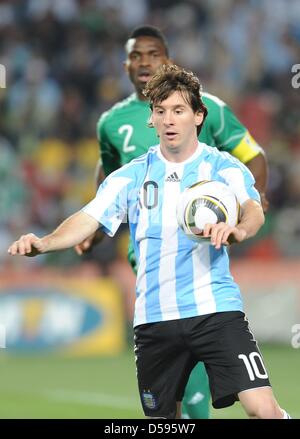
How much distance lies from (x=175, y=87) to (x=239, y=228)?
2.93 ft

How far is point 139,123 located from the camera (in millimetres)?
7711

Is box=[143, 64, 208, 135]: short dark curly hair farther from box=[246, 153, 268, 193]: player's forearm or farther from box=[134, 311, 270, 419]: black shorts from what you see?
box=[246, 153, 268, 193]: player's forearm

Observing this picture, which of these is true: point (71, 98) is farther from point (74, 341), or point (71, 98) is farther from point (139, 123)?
point (139, 123)

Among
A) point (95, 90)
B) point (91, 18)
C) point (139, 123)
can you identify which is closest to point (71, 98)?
point (95, 90)

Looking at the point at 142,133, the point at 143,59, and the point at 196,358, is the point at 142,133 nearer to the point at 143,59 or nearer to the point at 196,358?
the point at 143,59

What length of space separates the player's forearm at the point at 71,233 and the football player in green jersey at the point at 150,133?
1582mm

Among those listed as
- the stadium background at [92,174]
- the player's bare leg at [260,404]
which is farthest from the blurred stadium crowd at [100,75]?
the player's bare leg at [260,404]

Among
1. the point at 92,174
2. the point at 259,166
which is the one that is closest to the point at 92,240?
the point at 259,166

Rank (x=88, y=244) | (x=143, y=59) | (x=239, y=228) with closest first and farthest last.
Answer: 1. (x=239, y=228)
2. (x=88, y=244)
3. (x=143, y=59)

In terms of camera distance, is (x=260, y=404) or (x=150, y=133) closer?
(x=260, y=404)

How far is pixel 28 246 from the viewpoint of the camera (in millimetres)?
5441

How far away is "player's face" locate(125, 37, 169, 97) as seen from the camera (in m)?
7.77

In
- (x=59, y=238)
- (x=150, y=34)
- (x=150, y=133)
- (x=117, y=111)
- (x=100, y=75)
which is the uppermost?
(x=100, y=75)
